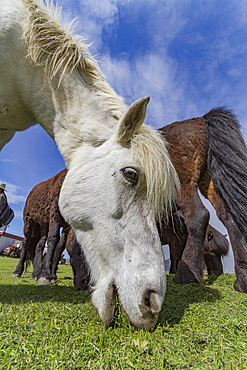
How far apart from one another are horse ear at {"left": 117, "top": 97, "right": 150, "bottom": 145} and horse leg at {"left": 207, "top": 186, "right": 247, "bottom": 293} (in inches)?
62.9

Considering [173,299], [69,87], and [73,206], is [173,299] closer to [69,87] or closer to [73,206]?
[73,206]

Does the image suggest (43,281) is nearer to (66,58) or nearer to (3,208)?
(3,208)

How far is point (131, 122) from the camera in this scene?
171 cm

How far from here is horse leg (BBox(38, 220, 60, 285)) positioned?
3900 mm

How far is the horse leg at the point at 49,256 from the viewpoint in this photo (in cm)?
390

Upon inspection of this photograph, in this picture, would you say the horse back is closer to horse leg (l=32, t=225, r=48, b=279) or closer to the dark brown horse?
the dark brown horse

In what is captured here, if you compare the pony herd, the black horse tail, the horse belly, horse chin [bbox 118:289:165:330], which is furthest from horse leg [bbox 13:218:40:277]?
horse chin [bbox 118:289:165:330]

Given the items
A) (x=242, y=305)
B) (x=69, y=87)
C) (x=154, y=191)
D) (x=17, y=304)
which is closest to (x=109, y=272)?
(x=154, y=191)

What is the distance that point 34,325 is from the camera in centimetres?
117

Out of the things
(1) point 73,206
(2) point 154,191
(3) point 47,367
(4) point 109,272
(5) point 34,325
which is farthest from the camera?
(1) point 73,206

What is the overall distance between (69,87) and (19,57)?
1.70 ft

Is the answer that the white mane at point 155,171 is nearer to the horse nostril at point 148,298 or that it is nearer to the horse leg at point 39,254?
the horse nostril at point 148,298

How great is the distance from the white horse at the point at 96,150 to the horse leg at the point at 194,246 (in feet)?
3.05

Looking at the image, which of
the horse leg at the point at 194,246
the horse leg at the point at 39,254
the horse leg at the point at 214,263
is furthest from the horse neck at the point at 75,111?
the horse leg at the point at 214,263
